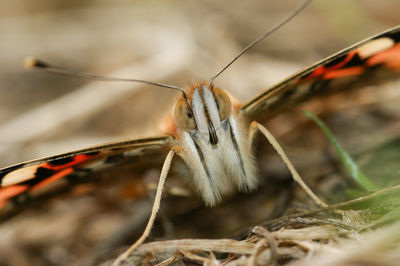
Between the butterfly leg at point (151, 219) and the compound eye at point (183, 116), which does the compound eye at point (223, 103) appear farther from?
the butterfly leg at point (151, 219)

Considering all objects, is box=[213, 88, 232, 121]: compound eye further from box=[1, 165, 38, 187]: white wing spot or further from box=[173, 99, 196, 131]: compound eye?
box=[1, 165, 38, 187]: white wing spot

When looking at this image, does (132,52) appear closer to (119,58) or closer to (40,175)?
(119,58)

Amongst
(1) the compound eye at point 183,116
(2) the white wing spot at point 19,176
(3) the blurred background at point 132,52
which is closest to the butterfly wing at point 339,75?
(1) the compound eye at point 183,116

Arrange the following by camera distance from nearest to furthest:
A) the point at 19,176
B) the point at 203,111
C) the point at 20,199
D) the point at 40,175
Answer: the point at 19,176 → the point at 40,175 → the point at 203,111 → the point at 20,199

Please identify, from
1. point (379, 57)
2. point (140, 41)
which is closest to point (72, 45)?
point (140, 41)

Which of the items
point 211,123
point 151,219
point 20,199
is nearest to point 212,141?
point 211,123

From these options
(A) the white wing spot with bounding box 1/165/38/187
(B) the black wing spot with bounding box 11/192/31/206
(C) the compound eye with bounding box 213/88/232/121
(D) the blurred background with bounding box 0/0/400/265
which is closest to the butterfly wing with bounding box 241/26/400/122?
(C) the compound eye with bounding box 213/88/232/121

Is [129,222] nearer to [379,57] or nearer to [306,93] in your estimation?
[306,93]
